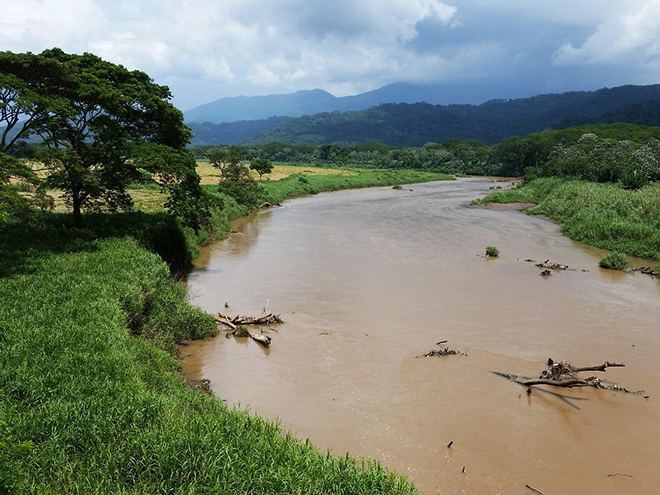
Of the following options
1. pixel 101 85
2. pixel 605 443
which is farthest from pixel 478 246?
pixel 101 85

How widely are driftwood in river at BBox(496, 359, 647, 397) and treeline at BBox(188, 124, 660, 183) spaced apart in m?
35.8

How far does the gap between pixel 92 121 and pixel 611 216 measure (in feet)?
101

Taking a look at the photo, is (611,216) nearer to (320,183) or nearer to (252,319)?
(252,319)

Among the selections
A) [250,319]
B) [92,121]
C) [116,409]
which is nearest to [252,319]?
[250,319]

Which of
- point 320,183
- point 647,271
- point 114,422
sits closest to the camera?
point 114,422

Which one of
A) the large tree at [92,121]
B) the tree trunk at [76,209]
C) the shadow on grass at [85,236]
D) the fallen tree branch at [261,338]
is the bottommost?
the fallen tree branch at [261,338]

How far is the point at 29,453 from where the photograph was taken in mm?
Result: 5879

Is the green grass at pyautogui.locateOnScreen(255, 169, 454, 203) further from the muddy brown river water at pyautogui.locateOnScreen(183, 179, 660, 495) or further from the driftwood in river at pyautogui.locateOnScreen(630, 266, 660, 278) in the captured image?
the driftwood in river at pyautogui.locateOnScreen(630, 266, 660, 278)

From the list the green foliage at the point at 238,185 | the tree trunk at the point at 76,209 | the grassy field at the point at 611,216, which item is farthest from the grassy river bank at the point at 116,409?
the green foliage at the point at 238,185

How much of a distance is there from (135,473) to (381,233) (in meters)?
26.5

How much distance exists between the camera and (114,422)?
22.1ft

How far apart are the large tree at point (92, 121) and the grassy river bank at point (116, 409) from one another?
4418mm

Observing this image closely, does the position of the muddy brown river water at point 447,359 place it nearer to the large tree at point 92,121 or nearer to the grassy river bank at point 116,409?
the grassy river bank at point 116,409

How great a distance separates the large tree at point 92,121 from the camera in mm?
15016
